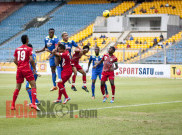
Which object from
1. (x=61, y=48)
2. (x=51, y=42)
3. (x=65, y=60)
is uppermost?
(x=51, y=42)

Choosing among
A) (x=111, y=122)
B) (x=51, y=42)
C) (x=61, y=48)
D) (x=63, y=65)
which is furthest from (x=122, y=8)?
(x=111, y=122)

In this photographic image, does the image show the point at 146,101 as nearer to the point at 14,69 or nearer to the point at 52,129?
the point at 52,129

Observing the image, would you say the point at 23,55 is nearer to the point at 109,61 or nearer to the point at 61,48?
the point at 61,48

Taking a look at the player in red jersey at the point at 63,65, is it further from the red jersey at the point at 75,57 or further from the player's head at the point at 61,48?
the red jersey at the point at 75,57

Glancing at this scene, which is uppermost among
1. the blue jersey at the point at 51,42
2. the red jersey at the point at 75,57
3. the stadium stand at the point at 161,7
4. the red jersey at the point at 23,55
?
the stadium stand at the point at 161,7

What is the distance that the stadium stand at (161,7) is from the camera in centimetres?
4619

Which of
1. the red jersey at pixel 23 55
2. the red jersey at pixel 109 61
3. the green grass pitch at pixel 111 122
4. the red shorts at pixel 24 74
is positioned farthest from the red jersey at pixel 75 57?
the red jersey at pixel 23 55

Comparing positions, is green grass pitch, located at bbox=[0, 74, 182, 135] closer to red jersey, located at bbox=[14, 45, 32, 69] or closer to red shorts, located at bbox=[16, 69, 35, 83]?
red shorts, located at bbox=[16, 69, 35, 83]

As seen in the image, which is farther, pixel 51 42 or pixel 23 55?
pixel 51 42

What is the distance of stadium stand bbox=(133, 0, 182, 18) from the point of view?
46188mm

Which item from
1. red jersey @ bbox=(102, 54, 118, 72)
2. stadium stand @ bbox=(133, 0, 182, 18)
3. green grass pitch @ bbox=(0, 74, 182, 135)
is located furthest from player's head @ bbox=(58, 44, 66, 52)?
stadium stand @ bbox=(133, 0, 182, 18)

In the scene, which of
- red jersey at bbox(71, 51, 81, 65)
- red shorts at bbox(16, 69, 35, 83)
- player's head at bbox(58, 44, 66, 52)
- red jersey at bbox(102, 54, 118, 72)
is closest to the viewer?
red shorts at bbox(16, 69, 35, 83)

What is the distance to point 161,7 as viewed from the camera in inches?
1864

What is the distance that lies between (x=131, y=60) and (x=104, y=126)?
23665 mm
